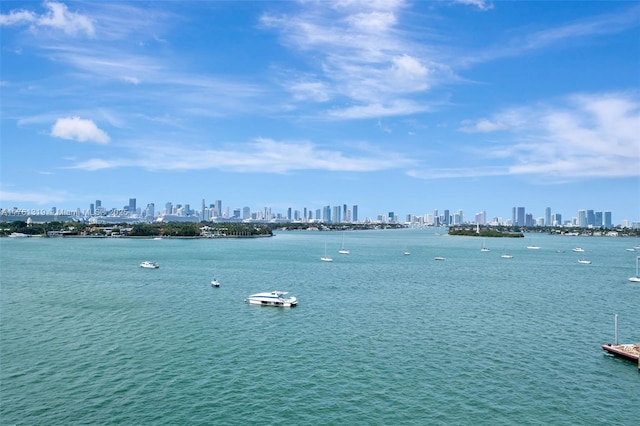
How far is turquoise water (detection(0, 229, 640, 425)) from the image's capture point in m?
12.9

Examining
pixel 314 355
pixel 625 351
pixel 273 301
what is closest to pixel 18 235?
pixel 273 301

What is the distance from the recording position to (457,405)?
523 inches

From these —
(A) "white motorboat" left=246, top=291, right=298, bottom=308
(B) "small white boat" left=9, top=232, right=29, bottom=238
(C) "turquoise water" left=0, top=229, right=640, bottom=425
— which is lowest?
(C) "turquoise water" left=0, top=229, right=640, bottom=425

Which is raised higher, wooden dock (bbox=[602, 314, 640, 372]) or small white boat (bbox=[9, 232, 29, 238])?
small white boat (bbox=[9, 232, 29, 238])

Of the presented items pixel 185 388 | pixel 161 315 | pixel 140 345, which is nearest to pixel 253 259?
pixel 161 315

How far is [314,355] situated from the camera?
58.0 feet

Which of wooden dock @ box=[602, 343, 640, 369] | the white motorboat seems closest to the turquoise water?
wooden dock @ box=[602, 343, 640, 369]

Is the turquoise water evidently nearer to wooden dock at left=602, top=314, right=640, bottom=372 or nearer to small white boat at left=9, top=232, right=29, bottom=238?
wooden dock at left=602, top=314, right=640, bottom=372

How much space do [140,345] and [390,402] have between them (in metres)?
10.2

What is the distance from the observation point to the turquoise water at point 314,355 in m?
12.9

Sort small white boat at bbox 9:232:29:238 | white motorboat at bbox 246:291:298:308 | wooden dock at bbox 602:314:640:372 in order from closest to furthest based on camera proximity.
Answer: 1. wooden dock at bbox 602:314:640:372
2. white motorboat at bbox 246:291:298:308
3. small white boat at bbox 9:232:29:238

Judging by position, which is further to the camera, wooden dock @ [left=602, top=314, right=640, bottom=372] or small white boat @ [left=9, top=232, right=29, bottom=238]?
small white boat @ [left=9, top=232, right=29, bottom=238]

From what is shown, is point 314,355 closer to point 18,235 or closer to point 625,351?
point 625,351

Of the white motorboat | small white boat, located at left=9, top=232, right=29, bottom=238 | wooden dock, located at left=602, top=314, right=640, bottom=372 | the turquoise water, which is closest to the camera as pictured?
the turquoise water
